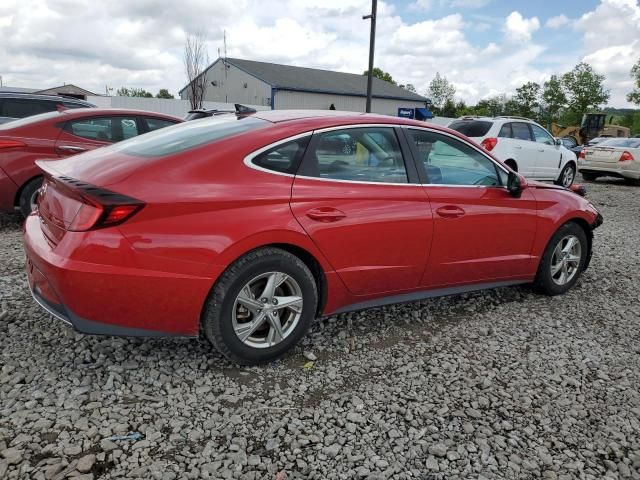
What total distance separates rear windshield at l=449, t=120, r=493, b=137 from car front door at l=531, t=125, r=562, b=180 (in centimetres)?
160

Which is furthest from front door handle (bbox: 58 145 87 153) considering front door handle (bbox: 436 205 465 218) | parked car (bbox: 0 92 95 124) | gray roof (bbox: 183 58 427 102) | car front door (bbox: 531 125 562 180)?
gray roof (bbox: 183 58 427 102)

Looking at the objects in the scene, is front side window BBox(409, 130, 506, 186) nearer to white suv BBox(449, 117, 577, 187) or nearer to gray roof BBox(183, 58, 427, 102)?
white suv BBox(449, 117, 577, 187)

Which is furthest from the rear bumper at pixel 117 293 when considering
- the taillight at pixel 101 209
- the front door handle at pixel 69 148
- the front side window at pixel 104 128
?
the front side window at pixel 104 128

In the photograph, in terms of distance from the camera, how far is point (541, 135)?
12000mm

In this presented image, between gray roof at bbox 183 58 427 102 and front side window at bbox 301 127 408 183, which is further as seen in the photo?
gray roof at bbox 183 58 427 102

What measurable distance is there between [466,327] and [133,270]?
8.22ft

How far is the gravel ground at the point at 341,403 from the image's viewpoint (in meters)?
2.34

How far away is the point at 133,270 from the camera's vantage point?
8.57 feet

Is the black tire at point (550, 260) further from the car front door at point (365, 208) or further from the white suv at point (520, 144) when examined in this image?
the white suv at point (520, 144)

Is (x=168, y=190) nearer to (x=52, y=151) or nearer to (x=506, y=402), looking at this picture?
(x=506, y=402)

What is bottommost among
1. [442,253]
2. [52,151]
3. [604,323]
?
[604,323]

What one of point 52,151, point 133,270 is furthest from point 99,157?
point 52,151

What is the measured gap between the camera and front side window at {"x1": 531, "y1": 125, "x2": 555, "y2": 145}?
11.8 m

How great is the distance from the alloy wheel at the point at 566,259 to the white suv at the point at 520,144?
616 centimetres
